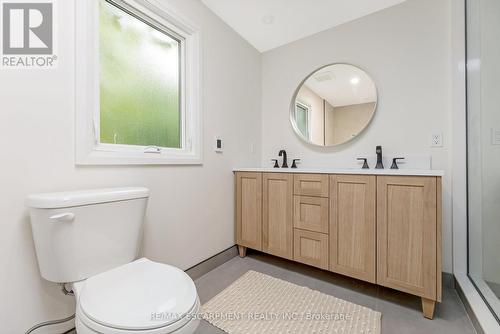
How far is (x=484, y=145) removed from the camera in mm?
1340

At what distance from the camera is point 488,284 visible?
1310mm

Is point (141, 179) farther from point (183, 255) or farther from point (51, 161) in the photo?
point (183, 255)

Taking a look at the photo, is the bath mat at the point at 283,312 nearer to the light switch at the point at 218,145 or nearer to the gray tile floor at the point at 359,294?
the gray tile floor at the point at 359,294

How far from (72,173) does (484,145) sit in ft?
7.44

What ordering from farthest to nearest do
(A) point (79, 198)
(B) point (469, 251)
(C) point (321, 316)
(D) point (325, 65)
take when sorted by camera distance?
(D) point (325, 65), (B) point (469, 251), (C) point (321, 316), (A) point (79, 198)

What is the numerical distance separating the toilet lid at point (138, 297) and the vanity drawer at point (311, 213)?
98 cm

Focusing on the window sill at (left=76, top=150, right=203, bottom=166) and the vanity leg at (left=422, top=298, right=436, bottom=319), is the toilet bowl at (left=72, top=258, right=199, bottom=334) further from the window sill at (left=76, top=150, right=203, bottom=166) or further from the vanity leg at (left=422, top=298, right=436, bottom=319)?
the vanity leg at (left=422, top=298, right=436, bottom=319)

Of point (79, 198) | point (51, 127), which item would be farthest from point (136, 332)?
point (51, 127)

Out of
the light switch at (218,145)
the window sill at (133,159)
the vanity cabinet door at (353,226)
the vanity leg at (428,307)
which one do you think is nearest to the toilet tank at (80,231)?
the window sill at (133,159)

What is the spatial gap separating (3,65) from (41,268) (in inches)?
32.7

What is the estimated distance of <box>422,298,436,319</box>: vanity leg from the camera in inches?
47.8

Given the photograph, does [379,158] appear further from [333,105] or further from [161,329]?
[161,329]

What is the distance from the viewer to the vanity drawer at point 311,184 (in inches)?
60.5

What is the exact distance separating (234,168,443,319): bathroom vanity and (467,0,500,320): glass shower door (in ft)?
1.42
